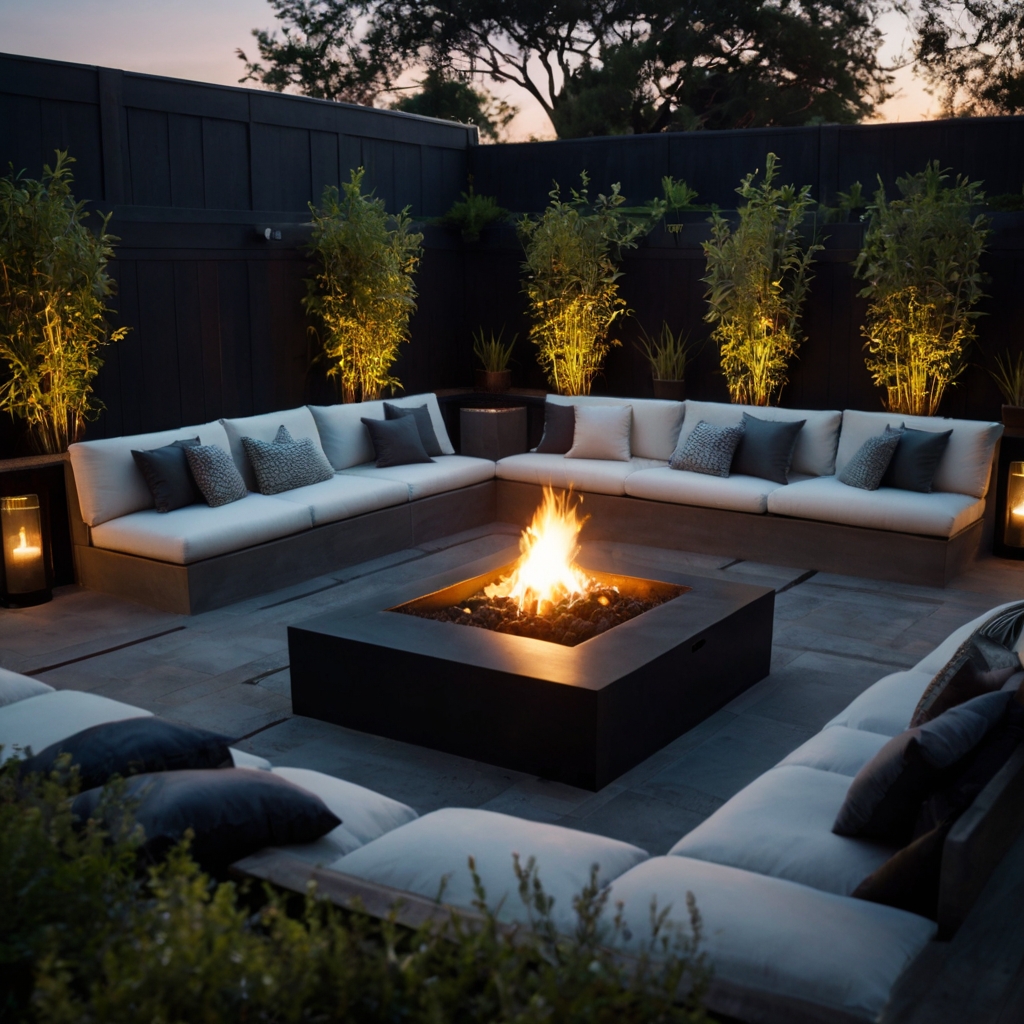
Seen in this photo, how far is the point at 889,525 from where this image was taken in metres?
6.52

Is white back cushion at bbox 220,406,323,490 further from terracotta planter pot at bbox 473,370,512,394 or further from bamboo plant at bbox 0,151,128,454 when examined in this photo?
terracotta planter pot at bbox 473,370,512,394

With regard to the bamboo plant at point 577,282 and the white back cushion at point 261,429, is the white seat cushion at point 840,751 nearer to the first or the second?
the white back cushion at point 261,429

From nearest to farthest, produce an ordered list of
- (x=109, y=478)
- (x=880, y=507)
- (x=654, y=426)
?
(x=109, y=478) → (x=880, y=507) → (x=654, y=426)

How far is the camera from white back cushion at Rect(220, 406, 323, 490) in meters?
6.91

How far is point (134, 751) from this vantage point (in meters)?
2.67

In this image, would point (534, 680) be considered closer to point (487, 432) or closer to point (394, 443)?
point (394, 443)

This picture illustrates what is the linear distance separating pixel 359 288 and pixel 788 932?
6.68 meters

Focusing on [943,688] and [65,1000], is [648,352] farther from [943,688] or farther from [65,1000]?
[65,1000]

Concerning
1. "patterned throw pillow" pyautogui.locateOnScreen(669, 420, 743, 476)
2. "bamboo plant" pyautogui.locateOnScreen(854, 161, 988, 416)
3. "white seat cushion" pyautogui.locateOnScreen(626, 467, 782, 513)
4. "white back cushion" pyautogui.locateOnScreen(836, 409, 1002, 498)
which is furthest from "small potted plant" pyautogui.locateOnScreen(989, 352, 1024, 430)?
"patterned throw pillow" pyautogui.locateOnScreen(669, 420, 743, 476)

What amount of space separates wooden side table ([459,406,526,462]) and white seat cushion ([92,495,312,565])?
83.7 inches

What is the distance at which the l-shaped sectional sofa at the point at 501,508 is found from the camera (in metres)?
6.14

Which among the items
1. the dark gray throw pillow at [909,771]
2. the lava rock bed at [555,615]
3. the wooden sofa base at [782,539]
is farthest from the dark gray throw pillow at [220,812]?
the wooden sofa base at [782,539]

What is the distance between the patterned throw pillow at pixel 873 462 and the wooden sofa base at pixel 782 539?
346 mm

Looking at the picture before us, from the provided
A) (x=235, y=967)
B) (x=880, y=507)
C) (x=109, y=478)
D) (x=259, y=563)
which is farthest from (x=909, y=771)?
(x=109, y=478)
